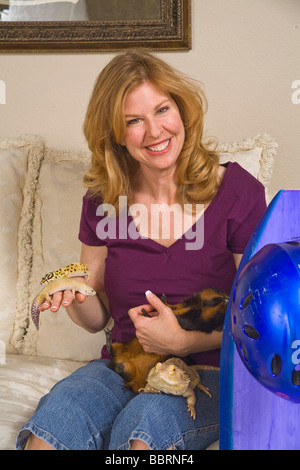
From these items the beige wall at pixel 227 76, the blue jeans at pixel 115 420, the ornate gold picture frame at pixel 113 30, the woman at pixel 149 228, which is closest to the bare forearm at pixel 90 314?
the woman at pixel 149 228

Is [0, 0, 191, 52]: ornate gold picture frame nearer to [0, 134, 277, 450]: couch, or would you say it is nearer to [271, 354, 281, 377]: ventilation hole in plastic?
[0, 134, 277, 450]: couch

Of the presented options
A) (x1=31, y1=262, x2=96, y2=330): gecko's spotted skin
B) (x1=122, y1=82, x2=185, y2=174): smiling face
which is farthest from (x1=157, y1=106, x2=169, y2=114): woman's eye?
(x1=31, y1=262, x2=96, y2=330): gecko's spotted skin

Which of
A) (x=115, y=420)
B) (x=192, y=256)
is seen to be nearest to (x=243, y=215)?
(x=192, y=256)

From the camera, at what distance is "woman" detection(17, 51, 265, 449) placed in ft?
3.83

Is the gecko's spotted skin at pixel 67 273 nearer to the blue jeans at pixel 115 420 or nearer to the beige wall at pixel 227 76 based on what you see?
the blue jeans at pixel 115 420

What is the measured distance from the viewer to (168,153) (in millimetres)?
1325

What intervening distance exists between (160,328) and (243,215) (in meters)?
0.34

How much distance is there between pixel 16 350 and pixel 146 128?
809mm

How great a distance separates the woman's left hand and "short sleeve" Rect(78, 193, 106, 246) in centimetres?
31

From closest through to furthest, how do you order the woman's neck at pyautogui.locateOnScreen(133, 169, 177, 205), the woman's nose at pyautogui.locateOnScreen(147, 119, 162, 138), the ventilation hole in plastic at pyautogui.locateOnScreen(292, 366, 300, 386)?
the ventilation hole in plastic at pyautogui.locateOnScreen(292, 366, 300, 386) → the woman's nose at pyautogui.locateOnScreen(147, 119, 162, 138) → the woman's neck at pyautogui.locateOnScreen(133, 169, 177, 205)

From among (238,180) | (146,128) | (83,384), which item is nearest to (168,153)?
(146,128)

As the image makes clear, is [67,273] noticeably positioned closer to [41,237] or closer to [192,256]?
[192,256]

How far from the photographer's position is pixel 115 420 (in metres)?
1.13
